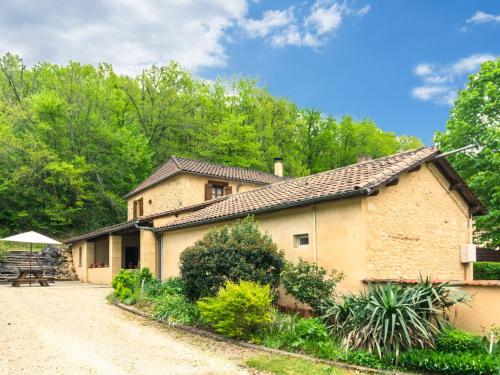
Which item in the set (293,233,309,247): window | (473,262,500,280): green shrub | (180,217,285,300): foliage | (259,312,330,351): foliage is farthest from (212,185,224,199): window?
(259,312,330,351): foliage

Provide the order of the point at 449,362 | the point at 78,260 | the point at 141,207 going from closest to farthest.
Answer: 1. the point at 449,362
2. the point at 78,260
3. the point at 141,207

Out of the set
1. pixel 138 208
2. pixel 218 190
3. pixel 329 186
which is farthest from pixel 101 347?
pixel 138 208

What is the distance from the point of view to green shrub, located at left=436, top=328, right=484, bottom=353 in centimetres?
715

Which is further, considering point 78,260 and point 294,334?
point 78,260

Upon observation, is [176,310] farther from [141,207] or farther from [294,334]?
[141,207]

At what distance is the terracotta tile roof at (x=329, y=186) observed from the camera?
1032 cm

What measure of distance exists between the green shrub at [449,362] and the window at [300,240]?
4.79 meters

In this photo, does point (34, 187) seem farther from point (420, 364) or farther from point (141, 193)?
point (420, 364)

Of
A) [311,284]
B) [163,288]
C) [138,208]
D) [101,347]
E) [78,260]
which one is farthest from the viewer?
[138,208]

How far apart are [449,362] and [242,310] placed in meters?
4.05

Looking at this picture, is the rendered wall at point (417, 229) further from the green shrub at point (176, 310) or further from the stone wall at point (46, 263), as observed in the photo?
the stone wall at point (46, 263)

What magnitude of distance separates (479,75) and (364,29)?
332 inches

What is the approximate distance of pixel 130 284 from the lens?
15492mm

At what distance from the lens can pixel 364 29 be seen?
1800 cm
